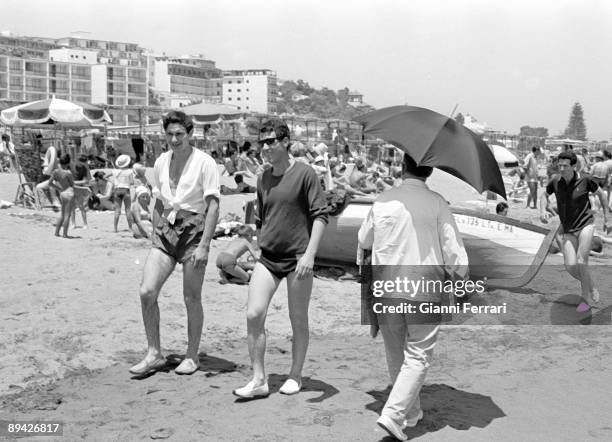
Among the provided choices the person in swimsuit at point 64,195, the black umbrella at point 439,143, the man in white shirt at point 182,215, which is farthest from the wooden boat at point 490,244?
the black umbrella at point 439,143

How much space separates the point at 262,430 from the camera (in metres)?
4.41

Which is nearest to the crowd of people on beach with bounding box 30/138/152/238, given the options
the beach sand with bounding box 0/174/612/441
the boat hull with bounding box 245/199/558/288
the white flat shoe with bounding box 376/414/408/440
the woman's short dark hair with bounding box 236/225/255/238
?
the woman's short dark hair with bounding box 236/225/255/238

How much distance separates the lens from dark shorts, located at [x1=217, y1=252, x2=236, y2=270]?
847 centimetres

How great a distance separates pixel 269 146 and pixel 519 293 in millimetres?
5421

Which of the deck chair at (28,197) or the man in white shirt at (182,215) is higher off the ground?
the man in white shirt at (182,215)

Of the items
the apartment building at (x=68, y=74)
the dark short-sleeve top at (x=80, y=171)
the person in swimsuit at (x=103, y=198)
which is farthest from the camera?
the apartment building at (x=68, y=74)

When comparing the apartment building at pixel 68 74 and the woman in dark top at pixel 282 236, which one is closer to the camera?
the woman in dark top at pixel 282 236

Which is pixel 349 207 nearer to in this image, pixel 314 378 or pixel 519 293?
pixel 519 293

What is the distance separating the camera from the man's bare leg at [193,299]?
17.3ft

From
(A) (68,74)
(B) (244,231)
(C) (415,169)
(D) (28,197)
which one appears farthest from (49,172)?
(A) (68,74)

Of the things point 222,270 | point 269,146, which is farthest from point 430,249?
point 222,270

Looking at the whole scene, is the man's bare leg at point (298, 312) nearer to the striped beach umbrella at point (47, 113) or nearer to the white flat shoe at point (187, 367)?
the white flat shoe at point (187, 367)

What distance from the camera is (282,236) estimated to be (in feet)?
15.8

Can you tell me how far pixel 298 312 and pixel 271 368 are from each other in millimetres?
1143
